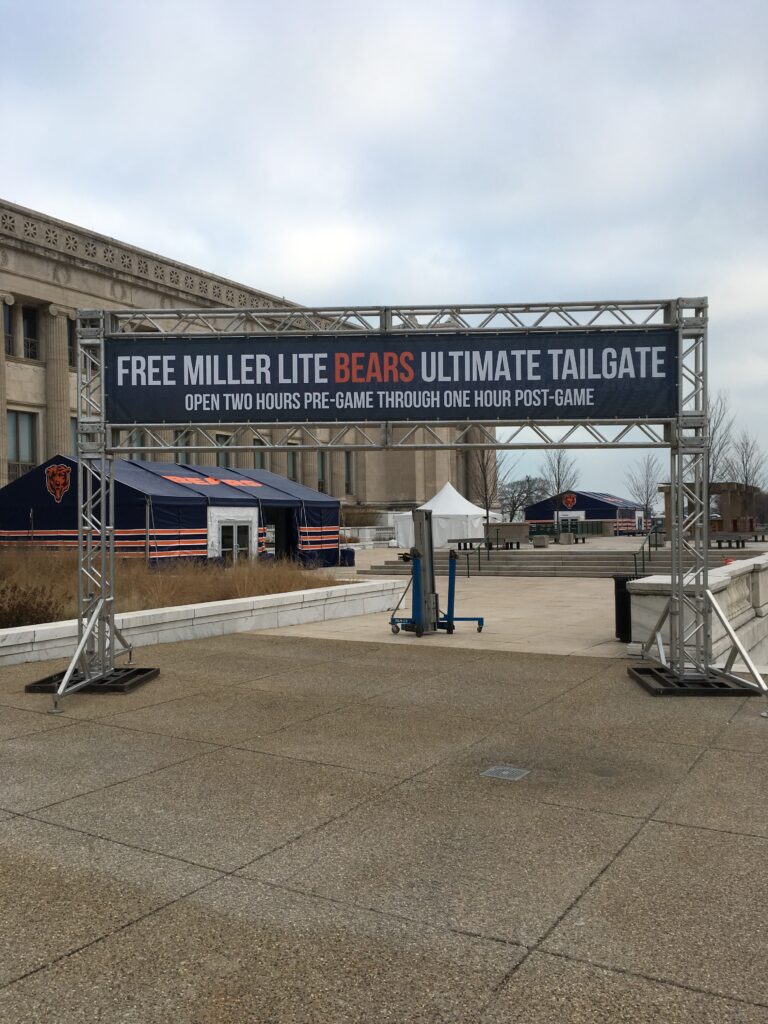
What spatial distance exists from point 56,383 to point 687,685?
40646 mm

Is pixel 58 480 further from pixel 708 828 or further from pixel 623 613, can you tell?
pixel 708 828

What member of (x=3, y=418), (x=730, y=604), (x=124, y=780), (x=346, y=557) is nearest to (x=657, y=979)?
(x=124, y=780)

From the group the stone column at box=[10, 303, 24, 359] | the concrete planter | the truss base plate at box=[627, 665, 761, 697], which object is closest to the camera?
the truss base plate at box=[627, 665, 761, 697]

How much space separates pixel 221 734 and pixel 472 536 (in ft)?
125

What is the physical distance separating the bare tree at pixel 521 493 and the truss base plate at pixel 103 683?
270ft

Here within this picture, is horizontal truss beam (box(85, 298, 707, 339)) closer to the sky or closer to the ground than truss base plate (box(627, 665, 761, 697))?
closer to the sky

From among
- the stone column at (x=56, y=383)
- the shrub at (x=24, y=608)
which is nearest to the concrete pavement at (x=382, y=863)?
the shrub at (x=24, y=608)

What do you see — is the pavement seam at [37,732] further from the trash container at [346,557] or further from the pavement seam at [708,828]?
the trash container at [346,557]

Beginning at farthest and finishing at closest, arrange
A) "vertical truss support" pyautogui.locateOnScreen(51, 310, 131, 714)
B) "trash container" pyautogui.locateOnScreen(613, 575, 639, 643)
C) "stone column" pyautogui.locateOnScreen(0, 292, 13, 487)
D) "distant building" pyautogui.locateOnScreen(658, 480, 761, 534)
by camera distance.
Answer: "stone column" pyautogui.locateOnScreen(0, 292, 13, 487) → "distant building" pyautogui.locateOnScreen(658, 480, 761, 534) → "trash container" pyautogui.locateOnScreen(613, 575, 639, 643) → "vertical truss support" pyautogui.locateOnScreen(51, 310, 131, 714)

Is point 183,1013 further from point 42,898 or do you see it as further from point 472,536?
point 472,536

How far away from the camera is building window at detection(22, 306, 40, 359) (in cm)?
4475

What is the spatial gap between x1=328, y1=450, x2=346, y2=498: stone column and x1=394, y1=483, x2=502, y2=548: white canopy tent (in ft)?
68.9

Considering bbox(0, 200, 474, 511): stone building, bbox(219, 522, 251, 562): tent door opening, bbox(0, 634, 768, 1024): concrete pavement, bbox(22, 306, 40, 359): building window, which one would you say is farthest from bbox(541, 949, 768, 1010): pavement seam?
bbox(22, 306, 40, 359): building window

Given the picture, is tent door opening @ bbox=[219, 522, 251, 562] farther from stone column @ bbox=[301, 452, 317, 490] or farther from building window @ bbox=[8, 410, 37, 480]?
stone column @ bbox=[301, 452, 317, 490]
